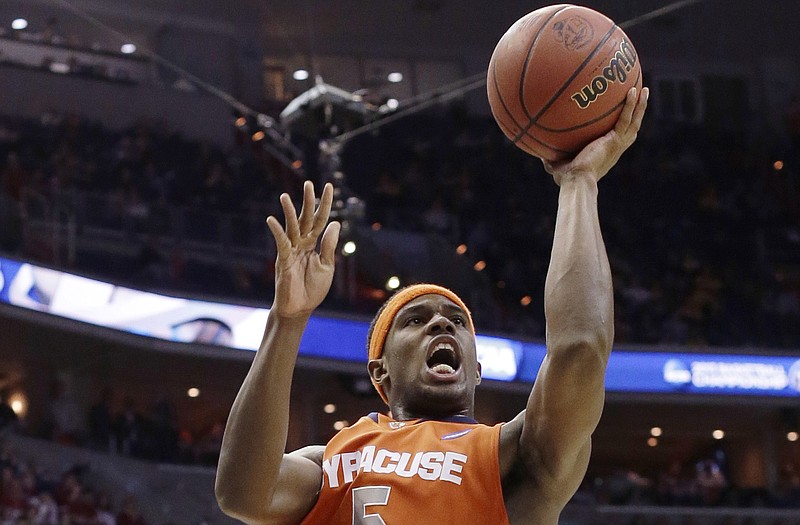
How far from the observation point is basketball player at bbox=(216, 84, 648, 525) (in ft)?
8.04

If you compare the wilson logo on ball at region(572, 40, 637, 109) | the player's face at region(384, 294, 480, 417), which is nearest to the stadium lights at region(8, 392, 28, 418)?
the player's face at region(384, 294, 480, 417)

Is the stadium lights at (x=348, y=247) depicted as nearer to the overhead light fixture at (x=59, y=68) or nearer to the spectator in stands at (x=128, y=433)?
the spectator in stands at (x=128, y=433)

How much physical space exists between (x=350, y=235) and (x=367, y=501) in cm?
1176

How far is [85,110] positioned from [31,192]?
534cm

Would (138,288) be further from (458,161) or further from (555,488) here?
(555,488)

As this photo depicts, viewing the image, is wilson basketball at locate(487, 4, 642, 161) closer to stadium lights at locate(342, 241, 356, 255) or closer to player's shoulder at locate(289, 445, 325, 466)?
player's shoulder at locate(289, 445, 325, 466)

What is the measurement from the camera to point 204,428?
64.1ft

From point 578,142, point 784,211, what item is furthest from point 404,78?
point 578,142

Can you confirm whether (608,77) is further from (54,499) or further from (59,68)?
(59,68)

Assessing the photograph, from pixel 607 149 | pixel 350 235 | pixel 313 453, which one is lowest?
pixel 313 453

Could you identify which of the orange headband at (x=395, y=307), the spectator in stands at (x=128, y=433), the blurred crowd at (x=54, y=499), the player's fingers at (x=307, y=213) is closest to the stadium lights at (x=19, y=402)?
the spectator in stands at (x=128, y=433)

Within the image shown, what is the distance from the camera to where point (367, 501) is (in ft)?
9.38

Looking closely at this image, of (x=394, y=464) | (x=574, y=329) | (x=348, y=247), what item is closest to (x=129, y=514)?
(x=348, y=247)

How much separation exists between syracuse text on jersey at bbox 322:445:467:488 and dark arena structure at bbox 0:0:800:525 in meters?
9.20
